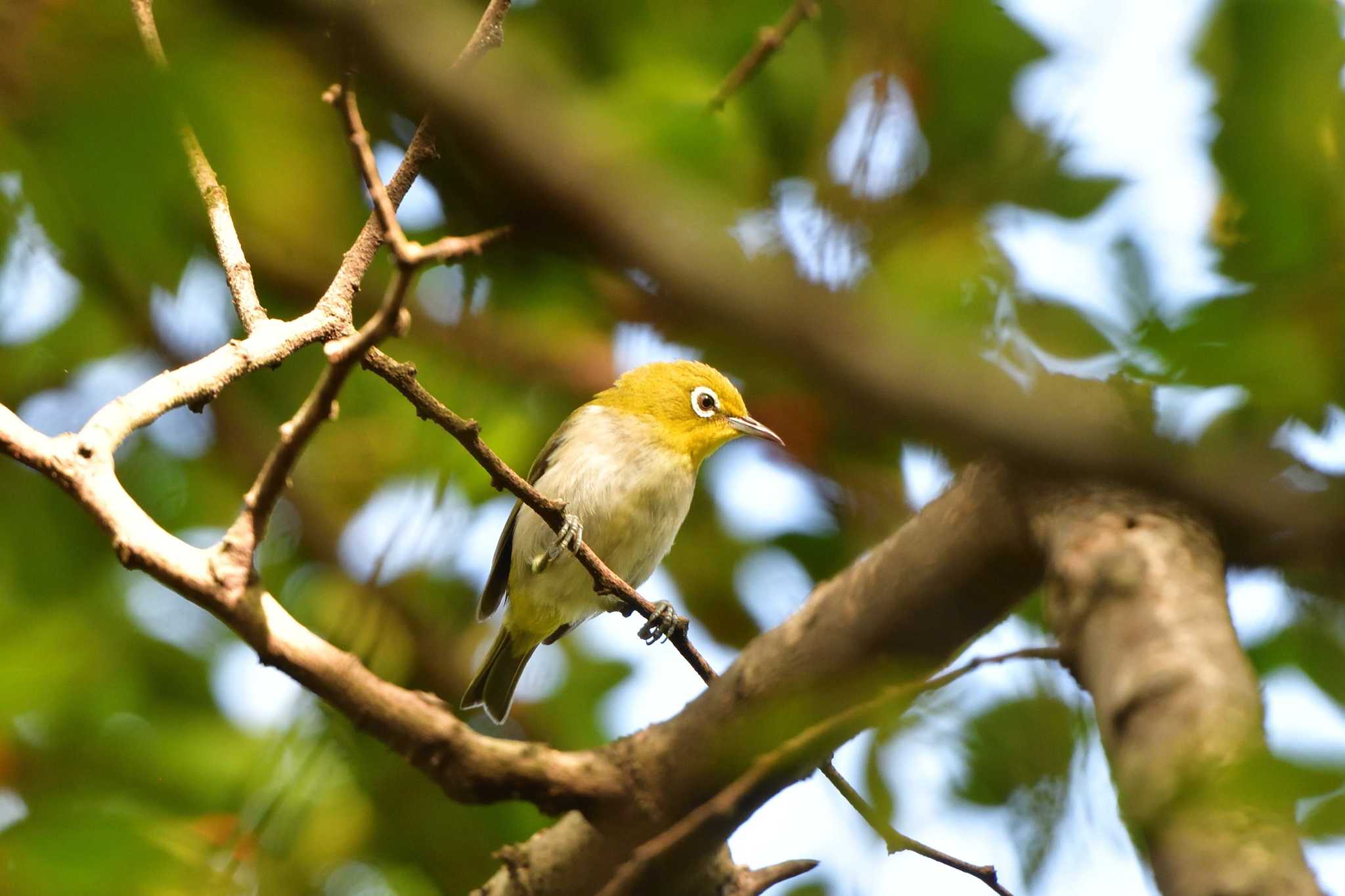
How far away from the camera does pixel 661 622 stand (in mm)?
4508

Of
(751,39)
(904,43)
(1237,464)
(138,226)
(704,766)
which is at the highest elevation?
(751,39)

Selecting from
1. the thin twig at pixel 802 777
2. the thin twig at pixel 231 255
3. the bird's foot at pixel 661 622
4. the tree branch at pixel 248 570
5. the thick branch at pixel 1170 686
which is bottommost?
the thick branch at pixel 1170 686

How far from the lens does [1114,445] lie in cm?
88

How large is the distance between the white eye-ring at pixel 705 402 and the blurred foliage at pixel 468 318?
913 millimetres

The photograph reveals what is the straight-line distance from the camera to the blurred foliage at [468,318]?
97 cm

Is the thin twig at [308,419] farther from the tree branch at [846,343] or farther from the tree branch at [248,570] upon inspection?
the tree branch at [846,343]

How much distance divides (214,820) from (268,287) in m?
1.90

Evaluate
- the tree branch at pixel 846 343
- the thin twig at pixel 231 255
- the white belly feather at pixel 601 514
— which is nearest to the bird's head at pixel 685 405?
the white belly feather at pixel 601 514

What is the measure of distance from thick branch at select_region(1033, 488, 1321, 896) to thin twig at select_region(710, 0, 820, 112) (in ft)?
3.01

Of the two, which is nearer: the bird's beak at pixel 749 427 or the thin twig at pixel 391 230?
the thin twig at pixel 391 230

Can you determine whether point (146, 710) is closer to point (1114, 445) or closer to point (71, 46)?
point (71, 46)

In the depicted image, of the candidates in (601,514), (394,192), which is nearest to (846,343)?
(394,192)

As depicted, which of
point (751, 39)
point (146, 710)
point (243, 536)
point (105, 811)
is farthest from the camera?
point (146, 710)

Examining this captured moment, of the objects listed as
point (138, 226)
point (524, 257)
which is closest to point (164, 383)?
point (524, 257)
